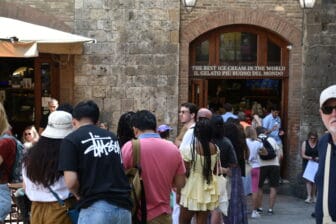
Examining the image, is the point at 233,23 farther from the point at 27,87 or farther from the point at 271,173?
the point at 27,87

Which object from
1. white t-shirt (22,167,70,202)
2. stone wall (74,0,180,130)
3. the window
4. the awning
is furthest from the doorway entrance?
white t-shirt (22,167,70,202)

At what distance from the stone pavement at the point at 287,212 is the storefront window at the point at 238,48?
2.96 metres

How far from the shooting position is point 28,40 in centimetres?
1010

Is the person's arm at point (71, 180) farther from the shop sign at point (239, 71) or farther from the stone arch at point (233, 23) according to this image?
the shop sign at point (239, 71)

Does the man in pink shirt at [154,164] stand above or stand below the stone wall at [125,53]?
below

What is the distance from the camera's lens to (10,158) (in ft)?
19.0

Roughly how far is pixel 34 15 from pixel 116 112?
8.42ft

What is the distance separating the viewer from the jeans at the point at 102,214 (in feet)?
15.2

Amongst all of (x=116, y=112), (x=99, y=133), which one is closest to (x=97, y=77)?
(x=116, y=112)

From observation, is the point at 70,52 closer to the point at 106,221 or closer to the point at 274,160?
the point at 274,160

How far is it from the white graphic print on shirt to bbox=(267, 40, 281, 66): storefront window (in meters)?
9.15

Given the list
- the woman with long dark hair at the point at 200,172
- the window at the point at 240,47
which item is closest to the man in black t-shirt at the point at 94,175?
the woman with long dark hair at the point at 200,172

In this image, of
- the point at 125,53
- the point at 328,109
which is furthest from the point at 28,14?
the point at 328,109

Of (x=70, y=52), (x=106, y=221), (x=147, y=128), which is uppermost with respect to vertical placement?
(x=70, y=52)
